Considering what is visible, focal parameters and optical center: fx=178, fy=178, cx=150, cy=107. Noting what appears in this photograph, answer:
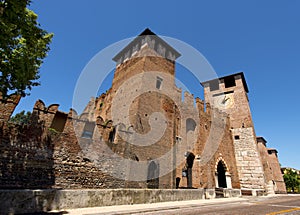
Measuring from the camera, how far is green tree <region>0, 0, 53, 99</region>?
6.47 metres

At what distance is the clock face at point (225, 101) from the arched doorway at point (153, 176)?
558 inches

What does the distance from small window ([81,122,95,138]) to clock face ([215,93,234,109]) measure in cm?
1769

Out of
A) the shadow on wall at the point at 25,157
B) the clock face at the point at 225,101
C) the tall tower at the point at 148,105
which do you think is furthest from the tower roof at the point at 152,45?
the shadow on wall at the point at 25,157

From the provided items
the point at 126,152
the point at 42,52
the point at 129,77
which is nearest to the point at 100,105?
the point at 129,77

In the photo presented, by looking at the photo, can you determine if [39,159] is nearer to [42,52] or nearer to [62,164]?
[62,164]

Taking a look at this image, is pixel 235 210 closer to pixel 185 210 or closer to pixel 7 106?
pixel 185 210

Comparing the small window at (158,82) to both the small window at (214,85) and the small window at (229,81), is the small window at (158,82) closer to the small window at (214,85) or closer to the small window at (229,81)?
the small window at (214,85)

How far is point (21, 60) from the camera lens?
25.1 ft

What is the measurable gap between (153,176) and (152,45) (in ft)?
41.1

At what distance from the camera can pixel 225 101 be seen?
23453 mm

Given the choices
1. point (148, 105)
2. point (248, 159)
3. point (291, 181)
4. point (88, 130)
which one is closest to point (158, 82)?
point (148, 105)

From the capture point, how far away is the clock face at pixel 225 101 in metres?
23.0

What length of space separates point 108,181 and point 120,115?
6.37 m

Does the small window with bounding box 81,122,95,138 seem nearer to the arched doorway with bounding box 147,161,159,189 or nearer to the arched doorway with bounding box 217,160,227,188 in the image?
the arched doorway with bounding box 147,161,159,189
